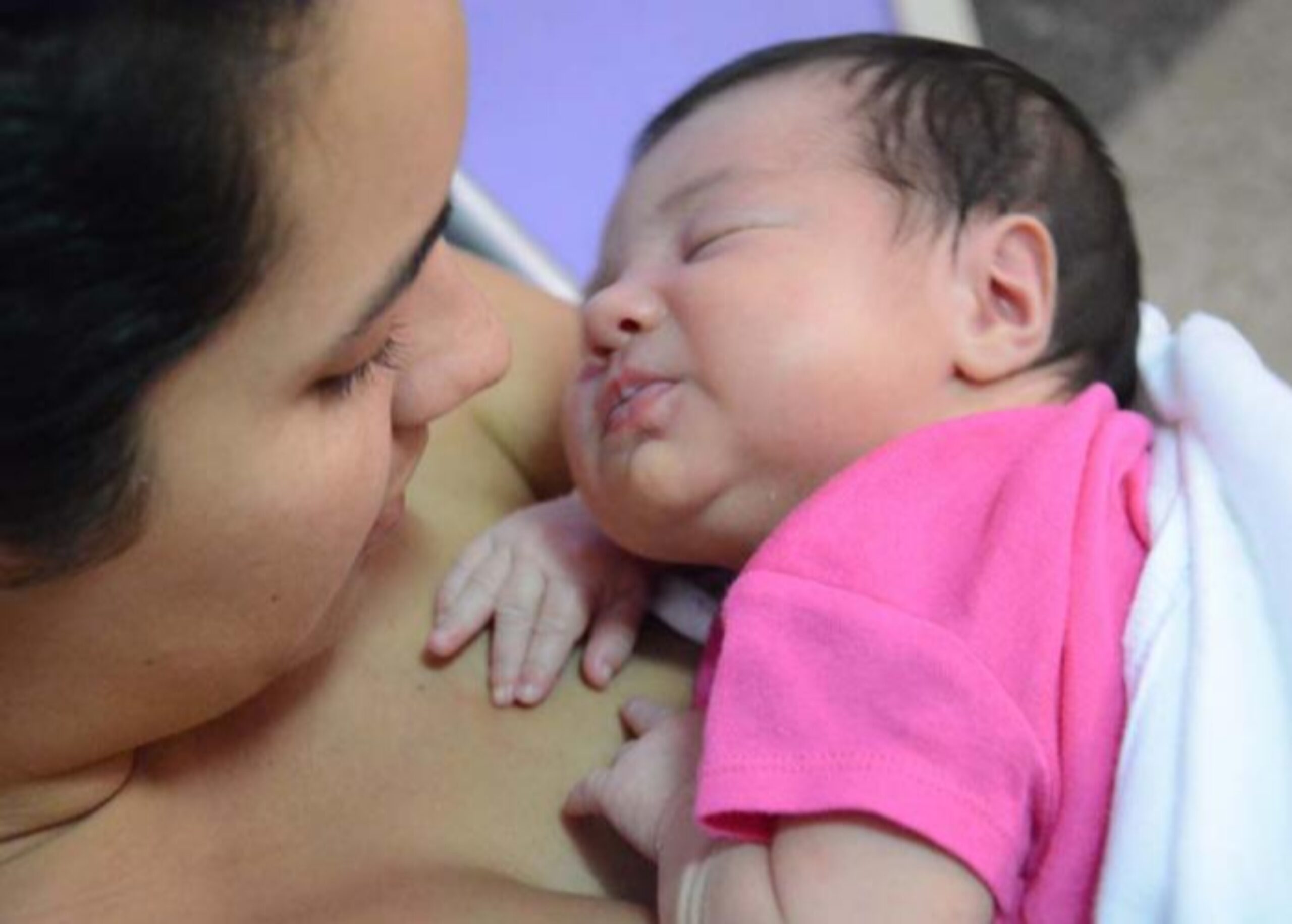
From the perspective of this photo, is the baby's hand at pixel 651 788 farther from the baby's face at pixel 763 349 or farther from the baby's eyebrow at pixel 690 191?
the baby's eyebrow at pixel 690 191

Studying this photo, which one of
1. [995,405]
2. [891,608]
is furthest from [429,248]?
[995,405]

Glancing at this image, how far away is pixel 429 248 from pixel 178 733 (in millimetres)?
375

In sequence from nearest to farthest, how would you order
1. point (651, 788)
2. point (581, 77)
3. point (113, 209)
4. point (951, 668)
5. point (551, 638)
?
point (113, 209)
point (951, 668)
point (651, 788)
point (551, 638)
point (581, 77)

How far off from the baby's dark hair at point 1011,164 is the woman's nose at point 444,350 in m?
0.26

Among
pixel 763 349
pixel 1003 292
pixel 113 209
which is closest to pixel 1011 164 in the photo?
pixel 1003 292

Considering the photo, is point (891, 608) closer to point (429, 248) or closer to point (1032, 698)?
point (1032, 698)

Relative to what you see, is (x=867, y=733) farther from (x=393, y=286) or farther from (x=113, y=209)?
(x=113, y=209)

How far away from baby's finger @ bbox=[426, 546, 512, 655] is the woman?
0.02 m

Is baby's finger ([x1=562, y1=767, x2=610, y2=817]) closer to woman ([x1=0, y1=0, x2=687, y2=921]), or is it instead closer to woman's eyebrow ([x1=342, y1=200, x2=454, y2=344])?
woman ([x1=0, y1=0, x2=687, y2=921])

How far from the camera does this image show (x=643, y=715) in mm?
1000

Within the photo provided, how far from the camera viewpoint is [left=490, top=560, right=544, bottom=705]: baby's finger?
1.02 meters

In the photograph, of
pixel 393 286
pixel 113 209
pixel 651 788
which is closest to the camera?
pixel 113 209

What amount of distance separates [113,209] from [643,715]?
1.72ft

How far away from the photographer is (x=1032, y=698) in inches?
31.6
